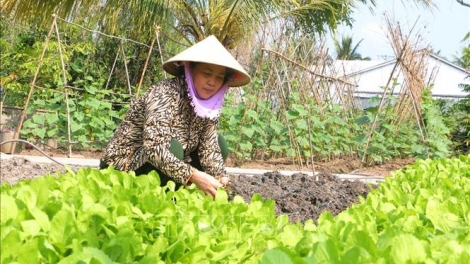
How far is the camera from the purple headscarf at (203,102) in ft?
11.5

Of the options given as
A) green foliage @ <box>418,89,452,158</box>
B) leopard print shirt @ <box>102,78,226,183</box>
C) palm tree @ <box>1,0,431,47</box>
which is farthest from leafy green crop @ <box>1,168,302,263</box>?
palm tree @ <box>1,0,431,47</box>

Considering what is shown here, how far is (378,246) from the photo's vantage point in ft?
5.17

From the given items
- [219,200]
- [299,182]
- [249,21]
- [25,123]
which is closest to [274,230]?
[219,200]

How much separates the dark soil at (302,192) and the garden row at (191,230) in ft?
7.33

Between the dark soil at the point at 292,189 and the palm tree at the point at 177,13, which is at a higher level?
the palm tree at the point at 177,13

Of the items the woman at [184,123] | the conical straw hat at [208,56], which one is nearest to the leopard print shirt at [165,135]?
the woman at [184,123]

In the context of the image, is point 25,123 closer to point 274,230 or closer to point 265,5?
point 265,5

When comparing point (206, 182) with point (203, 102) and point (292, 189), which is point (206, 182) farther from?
point (292, 189)

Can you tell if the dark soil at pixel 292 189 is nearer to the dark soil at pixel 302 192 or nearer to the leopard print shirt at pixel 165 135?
the dark soil at pixel 302 192

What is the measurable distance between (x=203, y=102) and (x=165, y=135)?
299 mm

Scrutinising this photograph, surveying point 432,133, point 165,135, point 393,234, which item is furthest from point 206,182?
point 432,133

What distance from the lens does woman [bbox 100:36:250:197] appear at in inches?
132

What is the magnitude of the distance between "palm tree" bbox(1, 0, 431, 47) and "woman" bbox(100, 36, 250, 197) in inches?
294

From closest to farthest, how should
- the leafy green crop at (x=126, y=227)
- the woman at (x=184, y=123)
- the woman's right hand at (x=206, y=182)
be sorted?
the leafy green crop at (x=126, y=227) → the woman's right hand at (x=206, y=182) → the woman at (x=184, y=123)
